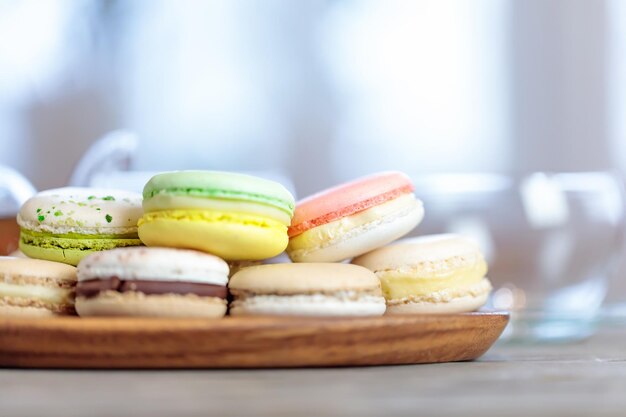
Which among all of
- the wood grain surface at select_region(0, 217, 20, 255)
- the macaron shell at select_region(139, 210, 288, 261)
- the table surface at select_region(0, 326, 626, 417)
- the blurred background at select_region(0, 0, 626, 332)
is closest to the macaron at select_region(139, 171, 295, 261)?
the macaron shell at select_region(139, 210, 288, 261)

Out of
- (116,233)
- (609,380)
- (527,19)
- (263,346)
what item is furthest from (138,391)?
(527,19)

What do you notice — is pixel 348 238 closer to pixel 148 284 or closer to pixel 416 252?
pixel 416 252

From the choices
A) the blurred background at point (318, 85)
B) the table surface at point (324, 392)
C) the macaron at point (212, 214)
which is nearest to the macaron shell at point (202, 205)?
the macaron at point (212, 214)

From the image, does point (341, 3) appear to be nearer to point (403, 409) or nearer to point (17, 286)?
point (17, 286)

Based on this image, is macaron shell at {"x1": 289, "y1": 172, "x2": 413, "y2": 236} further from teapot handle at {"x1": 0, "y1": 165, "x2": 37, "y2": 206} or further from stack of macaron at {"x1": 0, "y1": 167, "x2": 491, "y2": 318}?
teapot handle at {"x1": 0, "y1": 165, "x2": 37, "y2": 206}

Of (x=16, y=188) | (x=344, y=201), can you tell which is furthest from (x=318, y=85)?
(x=344, y=201)

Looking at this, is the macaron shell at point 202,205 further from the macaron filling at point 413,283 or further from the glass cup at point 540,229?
the glass cup at point 540,229
